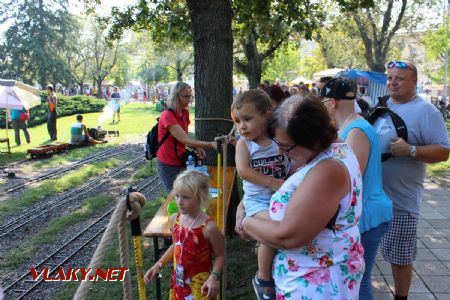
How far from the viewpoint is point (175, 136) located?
4320 mm

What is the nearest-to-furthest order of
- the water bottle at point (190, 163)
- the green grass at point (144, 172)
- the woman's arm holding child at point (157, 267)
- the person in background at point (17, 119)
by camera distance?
1. the woman's arm holding child at point (157, 267)
2. the water bottle at point (190, 163)
3. the green grass at point (144, 172)
4. the person in background at point (17, 119)

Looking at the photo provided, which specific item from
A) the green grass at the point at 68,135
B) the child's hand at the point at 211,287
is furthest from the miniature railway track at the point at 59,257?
the green grass at the point at 68,135

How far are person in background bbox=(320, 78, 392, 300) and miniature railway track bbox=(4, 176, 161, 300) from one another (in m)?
4.04

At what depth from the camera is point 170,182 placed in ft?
15.3

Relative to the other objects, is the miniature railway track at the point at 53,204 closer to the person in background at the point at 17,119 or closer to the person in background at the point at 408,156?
the person in background at the point at 17,119

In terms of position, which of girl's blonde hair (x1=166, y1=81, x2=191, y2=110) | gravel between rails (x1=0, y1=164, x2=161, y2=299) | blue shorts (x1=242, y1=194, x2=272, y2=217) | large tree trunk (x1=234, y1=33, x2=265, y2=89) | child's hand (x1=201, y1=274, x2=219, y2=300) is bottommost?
gravel between rails (x1=0, y1=164, x2=161, y2=299)

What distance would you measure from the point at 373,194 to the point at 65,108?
2893cm

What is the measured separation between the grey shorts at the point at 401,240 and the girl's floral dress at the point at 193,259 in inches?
56.0

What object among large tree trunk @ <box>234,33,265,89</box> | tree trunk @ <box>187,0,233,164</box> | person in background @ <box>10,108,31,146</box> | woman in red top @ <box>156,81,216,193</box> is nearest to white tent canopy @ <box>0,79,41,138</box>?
person in background @ <box>10,108,31,146</box>

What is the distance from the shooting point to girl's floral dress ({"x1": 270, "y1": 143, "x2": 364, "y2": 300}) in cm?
169

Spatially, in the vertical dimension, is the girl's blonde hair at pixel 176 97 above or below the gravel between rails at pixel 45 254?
above

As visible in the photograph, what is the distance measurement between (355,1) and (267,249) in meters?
9.48

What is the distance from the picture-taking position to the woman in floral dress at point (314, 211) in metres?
1.60

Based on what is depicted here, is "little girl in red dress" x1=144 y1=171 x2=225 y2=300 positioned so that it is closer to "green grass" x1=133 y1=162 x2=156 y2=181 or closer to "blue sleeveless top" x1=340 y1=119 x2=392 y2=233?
"blue sleeveless top" x1=340 y1=119 x2=392 y2=233
